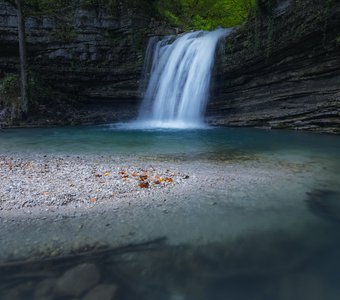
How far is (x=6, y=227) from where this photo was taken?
3.90 meters

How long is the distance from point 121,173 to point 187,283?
3596mm

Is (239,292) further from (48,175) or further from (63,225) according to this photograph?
(48,175)

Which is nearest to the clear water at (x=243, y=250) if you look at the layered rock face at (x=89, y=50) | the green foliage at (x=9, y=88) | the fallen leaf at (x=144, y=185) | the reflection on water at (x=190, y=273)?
A: the reflection on water at (x=190, y=273)

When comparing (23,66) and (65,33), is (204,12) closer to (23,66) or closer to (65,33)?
(65,33)

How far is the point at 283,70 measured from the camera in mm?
14016

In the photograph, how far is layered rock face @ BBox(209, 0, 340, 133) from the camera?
12.3m

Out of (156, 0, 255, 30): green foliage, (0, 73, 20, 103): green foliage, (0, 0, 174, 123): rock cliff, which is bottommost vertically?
(0, 73, 20, 103): green foliage

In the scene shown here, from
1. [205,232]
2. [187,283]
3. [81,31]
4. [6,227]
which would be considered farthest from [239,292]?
[81,31]

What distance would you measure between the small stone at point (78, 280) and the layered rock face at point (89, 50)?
660 inches

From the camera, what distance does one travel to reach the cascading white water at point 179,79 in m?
16.5

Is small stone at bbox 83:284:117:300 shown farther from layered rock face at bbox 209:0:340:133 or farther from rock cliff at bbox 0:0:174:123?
rock cliff at bbox 0:0:174:123

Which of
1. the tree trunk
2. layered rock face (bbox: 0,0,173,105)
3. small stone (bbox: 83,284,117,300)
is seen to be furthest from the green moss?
small stone (bbox: 83,284,117,300)

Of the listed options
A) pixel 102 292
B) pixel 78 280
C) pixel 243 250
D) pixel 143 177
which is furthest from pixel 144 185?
pixel 102 292

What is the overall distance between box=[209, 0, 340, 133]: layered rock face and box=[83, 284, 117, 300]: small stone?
11988 mm
